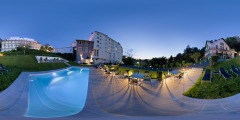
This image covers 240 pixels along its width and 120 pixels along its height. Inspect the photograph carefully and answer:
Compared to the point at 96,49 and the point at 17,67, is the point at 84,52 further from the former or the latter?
the point at 17,67

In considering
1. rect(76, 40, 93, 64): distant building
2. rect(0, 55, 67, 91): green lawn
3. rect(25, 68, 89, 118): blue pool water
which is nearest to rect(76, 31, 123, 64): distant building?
rect(76, 40, 93, 64): distant building

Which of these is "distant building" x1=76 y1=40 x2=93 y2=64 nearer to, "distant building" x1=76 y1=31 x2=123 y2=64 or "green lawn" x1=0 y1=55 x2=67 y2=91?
"distant building" x1=76 y1=31 x2=123 y2=64

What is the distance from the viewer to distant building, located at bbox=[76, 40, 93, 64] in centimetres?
3238

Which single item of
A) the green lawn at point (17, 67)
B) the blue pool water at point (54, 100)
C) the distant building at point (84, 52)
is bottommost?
the blue pool water at point (54, 100)

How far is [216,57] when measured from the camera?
38.8ft

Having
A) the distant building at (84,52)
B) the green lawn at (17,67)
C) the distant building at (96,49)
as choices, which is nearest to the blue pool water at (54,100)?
the green lawn at (17,67)

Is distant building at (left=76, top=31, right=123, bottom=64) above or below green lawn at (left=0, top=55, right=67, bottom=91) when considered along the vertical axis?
above

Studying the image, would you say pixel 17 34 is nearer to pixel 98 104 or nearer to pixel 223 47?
pixel 98 104

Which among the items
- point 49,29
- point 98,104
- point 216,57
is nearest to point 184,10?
point 216,57

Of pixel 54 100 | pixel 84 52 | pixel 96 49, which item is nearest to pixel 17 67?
pixel 54 100

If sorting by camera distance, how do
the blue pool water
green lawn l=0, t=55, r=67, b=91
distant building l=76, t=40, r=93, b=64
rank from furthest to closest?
distant building l=76, t=40, r=93, b=64 → green lawn l=0, t=55, r=67, b=91 → the blue pool water

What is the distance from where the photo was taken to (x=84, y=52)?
108 feet

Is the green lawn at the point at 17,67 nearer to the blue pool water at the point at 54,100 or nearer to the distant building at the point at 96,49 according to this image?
the blue pool water at the point at 54,100

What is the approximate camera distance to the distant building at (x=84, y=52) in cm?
3238
